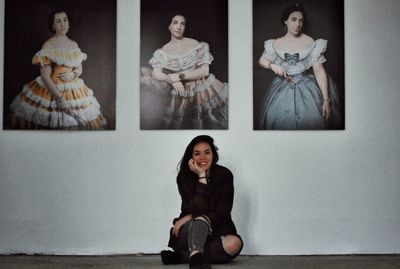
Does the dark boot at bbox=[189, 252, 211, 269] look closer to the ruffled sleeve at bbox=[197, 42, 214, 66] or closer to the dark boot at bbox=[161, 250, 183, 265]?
the dark boot at bbox=[161, 250, 183, 265]

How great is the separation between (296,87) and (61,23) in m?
1.84

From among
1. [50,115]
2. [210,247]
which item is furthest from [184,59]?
[210,247]

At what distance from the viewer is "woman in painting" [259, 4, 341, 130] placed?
441 cm

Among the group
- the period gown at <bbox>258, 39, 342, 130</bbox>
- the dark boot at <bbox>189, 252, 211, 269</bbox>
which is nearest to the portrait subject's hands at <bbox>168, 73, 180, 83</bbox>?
the period gown at <bbox>258, 39, 342, 130</bbox>

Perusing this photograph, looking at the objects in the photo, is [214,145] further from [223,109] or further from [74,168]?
[74,168]

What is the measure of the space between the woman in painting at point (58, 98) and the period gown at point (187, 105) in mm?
377

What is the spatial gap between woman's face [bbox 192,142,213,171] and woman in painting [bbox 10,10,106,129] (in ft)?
2.71

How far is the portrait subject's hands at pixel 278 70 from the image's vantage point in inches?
174

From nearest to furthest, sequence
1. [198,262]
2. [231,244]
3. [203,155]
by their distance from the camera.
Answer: [198,262], [231,244], [203,155]

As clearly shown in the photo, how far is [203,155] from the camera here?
3.98 metres

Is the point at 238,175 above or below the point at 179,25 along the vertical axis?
below

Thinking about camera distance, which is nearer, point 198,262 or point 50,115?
point 198,262

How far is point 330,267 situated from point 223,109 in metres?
1.39

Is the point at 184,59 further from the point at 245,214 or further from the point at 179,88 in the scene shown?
the point at 245,214
